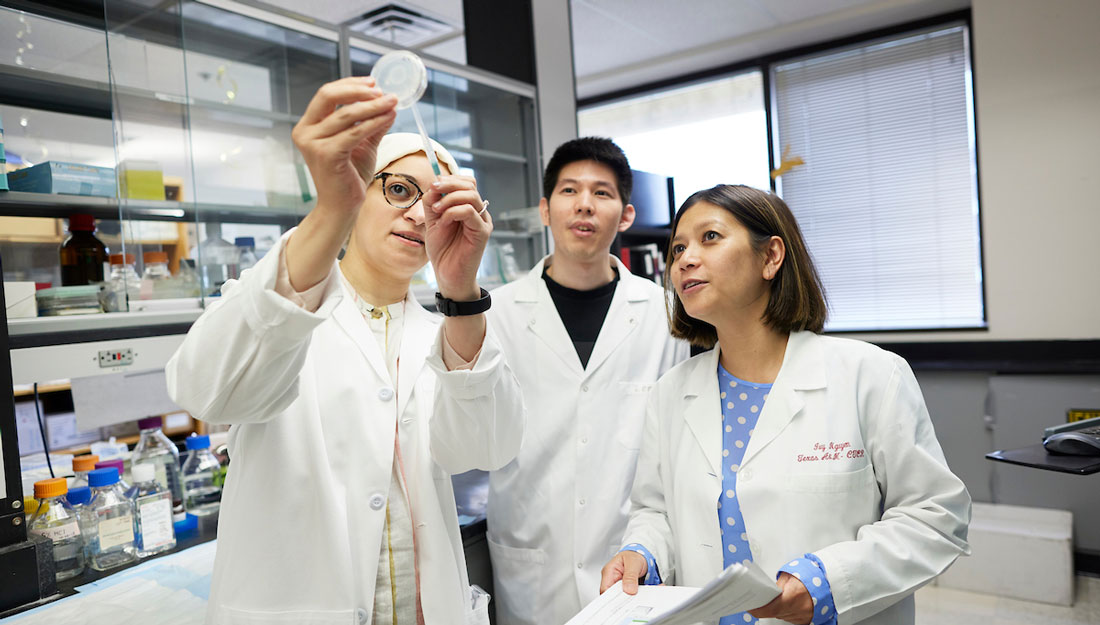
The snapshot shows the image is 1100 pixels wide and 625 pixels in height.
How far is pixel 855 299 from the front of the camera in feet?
16.0

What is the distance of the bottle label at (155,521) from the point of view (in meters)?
1.74

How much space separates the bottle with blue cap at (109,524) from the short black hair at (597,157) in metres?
1.39

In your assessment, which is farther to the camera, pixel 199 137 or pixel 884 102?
pixel 884 102

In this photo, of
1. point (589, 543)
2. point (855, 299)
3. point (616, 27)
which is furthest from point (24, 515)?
point (855, 299)

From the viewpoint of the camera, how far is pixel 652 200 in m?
4.08

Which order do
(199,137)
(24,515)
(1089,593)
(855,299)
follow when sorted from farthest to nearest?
(855,299) < (1089,593) < (199,137) < (24,515)

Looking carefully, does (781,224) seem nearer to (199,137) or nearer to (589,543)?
(589,543)

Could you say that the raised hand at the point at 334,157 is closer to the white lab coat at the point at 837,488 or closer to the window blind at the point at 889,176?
the white lab coat at the point at 837,488

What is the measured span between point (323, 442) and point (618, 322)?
1.01m

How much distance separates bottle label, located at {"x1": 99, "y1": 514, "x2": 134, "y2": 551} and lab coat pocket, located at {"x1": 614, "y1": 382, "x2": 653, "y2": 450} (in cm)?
123

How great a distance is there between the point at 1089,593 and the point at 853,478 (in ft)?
10.7

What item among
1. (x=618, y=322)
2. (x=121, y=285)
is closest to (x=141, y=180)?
(x=121, y=285)

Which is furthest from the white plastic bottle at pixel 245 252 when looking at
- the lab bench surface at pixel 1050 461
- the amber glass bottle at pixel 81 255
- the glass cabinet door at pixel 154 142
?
the lab bench surface at pixel 1050 461

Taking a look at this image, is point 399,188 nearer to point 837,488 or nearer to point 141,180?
point 837,488
